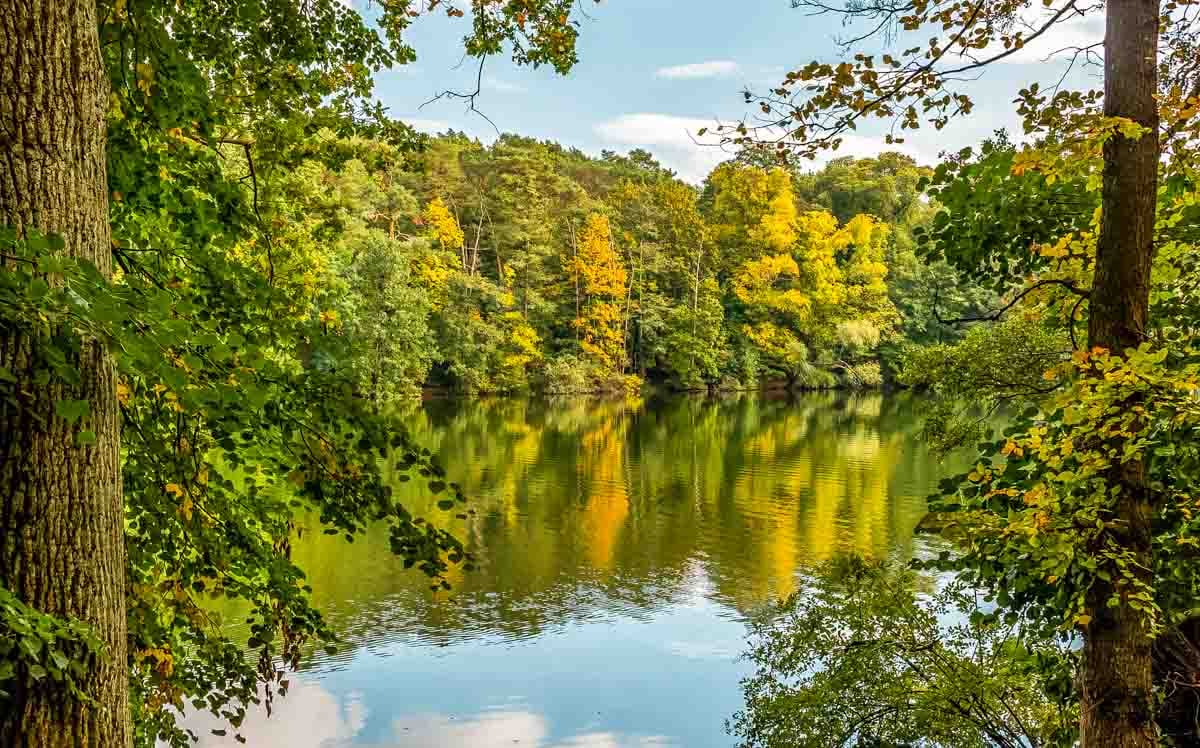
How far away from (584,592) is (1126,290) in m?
10.7

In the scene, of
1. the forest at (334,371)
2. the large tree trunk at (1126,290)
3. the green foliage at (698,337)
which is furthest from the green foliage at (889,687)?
the green foliage at (698,337)

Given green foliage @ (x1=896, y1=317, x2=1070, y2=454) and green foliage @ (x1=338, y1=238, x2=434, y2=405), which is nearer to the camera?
green foliage @ (x1=896, y1=317, x2=1070, y2=454)

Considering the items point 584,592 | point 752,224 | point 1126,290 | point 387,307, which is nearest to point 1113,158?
point 1126,290

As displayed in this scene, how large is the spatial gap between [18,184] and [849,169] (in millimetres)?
49610

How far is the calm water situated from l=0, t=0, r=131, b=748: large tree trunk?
5.40 m

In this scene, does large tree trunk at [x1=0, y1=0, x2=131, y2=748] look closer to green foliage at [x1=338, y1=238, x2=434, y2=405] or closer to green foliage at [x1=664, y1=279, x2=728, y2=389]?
green foliage at [x1=338, y1=238, x2=434, y2=405]

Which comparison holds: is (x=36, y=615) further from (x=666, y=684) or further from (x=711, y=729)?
(x=666, y=684)

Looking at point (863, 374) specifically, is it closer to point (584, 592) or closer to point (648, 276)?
point (648, 276)

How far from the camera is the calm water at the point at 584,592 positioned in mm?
9406

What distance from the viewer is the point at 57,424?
200 centimetres

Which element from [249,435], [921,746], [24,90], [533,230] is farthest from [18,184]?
[533,230]

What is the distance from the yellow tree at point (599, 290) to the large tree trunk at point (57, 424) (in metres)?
39.0

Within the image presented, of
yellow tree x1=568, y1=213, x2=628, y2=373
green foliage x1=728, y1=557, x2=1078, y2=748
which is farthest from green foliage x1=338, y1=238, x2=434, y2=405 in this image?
green foliage x1=728, y1=557, x2=1078, y2=748

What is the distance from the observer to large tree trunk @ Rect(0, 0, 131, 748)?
1.95 meters
